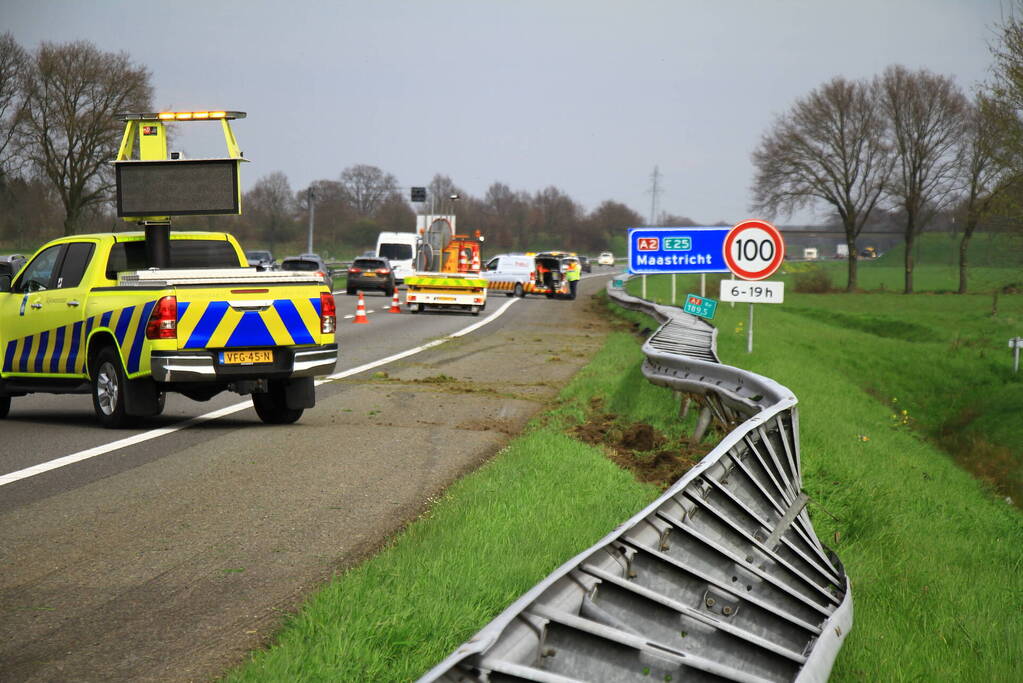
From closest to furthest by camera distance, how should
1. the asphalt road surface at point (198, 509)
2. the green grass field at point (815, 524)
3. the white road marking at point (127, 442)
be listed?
the green grass field at point (815, 524) < the asphalt road surface at point (198, 509) < the white road marking at point (127, 442)

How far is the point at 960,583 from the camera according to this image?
652 cm

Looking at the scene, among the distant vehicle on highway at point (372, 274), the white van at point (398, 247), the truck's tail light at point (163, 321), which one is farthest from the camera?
the white van at point (398, 247)

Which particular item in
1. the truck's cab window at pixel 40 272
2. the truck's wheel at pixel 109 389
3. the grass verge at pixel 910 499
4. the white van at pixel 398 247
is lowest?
the grass verge at pixel 910 499

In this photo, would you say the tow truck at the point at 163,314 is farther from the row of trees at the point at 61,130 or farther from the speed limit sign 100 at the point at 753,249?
the row of trees at the point at 61,130

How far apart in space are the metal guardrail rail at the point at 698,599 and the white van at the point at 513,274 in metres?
45.1

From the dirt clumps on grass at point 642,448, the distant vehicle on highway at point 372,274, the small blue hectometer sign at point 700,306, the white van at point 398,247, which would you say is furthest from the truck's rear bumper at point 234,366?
the white van at point 398,247

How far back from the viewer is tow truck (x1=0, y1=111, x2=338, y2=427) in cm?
1022

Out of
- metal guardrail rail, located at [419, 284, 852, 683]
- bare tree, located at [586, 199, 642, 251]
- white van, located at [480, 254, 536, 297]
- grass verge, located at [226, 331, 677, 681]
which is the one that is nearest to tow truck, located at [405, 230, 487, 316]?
white van, located at [480, 254, 536, 297]

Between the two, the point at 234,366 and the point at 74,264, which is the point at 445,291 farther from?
the point at 234,366

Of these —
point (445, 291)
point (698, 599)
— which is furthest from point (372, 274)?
point (698, 599)

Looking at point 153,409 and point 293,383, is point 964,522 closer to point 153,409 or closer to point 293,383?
point 293,383

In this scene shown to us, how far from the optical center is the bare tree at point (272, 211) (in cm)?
7219

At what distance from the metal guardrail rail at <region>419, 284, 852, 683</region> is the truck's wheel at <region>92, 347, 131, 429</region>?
6284 mm

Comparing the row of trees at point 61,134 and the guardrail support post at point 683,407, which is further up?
the row of trees at point 61,134
